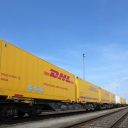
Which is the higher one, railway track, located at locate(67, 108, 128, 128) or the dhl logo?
the dhl logo

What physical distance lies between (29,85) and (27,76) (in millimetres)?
571

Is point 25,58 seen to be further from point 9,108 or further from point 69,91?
point 69,91

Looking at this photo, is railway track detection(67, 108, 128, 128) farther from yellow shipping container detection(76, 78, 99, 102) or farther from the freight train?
yellow shipping container detection(76, 78, 99, 102)

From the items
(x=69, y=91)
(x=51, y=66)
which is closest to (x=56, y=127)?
(x=51, y=66)

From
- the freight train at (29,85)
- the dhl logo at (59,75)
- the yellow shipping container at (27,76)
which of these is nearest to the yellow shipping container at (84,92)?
the dhl logo at (59,75)

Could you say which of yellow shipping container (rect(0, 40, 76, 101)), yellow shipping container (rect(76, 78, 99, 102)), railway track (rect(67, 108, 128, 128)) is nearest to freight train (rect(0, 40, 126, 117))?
yellow shipping container (rect(0, 40, 76, 101))

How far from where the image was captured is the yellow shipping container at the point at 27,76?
14.5 metres

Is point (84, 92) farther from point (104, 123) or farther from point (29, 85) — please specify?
point (29, 85)

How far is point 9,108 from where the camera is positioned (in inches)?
602

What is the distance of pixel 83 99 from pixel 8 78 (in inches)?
683

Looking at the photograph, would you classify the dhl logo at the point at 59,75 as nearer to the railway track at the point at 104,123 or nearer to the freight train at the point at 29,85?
the freight train at the point at 29,85

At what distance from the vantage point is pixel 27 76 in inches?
661

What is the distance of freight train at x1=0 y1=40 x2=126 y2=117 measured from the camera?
47.9 feet

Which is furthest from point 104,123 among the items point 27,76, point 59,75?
point 59,75
